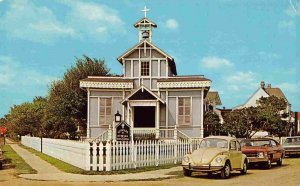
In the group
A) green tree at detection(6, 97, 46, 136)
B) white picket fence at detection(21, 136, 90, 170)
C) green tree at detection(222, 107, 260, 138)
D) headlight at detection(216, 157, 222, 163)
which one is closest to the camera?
headlight at detection(216, 157, 222, 163)

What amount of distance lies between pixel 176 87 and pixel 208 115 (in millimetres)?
14813

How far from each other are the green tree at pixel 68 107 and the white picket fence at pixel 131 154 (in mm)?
24564

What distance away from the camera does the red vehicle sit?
20312 mm

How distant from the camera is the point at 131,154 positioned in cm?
1895

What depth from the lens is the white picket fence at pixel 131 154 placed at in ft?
57.8

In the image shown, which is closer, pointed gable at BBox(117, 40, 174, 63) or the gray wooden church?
the gray wooden church

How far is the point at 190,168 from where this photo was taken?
1592 cm

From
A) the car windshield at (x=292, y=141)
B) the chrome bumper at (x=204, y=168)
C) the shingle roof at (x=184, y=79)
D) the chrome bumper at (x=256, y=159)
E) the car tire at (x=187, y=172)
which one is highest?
the shingle roof at (x=184, y=79)

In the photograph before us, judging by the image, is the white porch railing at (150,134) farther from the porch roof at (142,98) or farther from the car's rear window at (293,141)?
the car's rear window at (293,141)

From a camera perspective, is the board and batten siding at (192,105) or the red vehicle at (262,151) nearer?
the red vehicle at (262,151)

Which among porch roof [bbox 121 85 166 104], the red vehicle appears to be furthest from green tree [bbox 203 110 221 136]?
the red vehicle

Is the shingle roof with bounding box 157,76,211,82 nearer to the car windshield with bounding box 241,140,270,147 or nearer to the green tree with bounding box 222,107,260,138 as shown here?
the green tree with bounding box 222,107,260,138


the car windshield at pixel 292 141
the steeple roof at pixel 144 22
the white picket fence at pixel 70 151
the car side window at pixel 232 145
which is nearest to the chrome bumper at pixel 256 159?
the car side window at pixel 232 145

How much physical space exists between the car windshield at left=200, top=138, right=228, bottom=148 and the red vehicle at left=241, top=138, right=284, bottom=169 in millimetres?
3440
